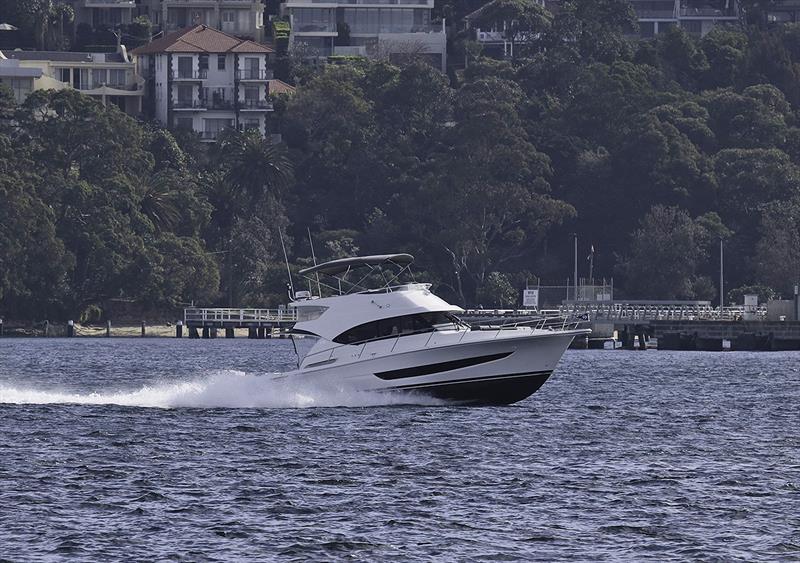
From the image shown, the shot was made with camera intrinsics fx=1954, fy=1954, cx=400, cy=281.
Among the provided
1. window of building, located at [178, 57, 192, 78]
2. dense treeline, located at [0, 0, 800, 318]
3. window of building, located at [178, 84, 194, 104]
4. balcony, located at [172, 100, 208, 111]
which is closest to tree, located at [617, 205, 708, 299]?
dense treeline, located at [0, 0, 800, 318]

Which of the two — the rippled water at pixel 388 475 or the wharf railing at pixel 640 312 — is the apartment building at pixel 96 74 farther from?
the rippled water at pixel 388 475

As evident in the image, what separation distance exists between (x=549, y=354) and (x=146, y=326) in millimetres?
104368

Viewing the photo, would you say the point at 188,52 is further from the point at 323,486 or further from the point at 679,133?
the point at 323,486

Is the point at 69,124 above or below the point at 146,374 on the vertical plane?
A: above

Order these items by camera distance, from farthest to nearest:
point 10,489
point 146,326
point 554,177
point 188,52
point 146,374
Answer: point 188,52, point 554,177, point 146,326, point 146,374, point 10,489

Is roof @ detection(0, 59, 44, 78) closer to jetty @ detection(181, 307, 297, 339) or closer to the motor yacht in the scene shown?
jetty @ detection(181, 307, 297, 339)

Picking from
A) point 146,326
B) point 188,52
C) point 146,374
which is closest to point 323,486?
point 146,374

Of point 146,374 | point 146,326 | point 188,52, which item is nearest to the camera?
point 146,374

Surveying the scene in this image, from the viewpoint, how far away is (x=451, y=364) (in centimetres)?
6009

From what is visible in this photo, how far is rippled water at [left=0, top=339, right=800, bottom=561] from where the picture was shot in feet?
130

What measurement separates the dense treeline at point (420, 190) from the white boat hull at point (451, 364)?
318 feet

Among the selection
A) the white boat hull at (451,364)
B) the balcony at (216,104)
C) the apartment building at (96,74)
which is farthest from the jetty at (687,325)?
the apartment building at (96,74)

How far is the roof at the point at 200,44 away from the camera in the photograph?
193m

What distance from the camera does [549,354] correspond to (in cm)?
6072
